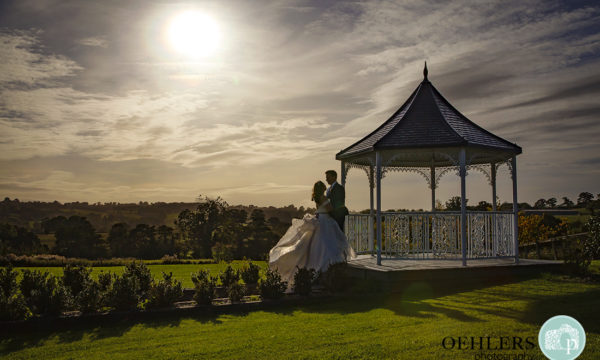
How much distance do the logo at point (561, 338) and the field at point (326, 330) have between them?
0.12 m

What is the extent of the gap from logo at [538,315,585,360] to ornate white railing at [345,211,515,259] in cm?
526

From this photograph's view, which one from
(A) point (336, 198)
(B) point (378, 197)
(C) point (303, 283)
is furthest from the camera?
(B) point (378, 197)

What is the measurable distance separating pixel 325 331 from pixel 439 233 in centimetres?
825

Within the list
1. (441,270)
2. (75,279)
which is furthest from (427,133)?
(75,279)

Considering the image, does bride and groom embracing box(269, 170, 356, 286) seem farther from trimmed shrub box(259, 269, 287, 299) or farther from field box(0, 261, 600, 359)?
trimmed shrub box(259, 269, 287, 299)

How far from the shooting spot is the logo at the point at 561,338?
603 cm

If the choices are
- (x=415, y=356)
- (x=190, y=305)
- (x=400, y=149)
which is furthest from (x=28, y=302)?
(x=400, y=149)

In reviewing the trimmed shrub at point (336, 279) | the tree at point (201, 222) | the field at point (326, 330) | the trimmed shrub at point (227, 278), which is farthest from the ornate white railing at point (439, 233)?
the tree at point (201, 222)

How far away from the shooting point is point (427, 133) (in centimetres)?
1257

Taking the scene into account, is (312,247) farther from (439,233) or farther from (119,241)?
(119,241)

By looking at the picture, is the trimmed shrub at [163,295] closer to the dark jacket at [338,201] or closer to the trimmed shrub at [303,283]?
the trimmed shrub at [303,283]

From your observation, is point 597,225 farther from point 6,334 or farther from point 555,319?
point 6,334

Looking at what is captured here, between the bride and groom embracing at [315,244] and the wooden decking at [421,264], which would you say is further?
the wooden decking at [421,264]

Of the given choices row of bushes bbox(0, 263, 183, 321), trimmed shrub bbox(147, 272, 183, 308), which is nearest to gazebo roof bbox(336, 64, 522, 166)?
trimmed shrub bbox(147, 272, 183, 308)
